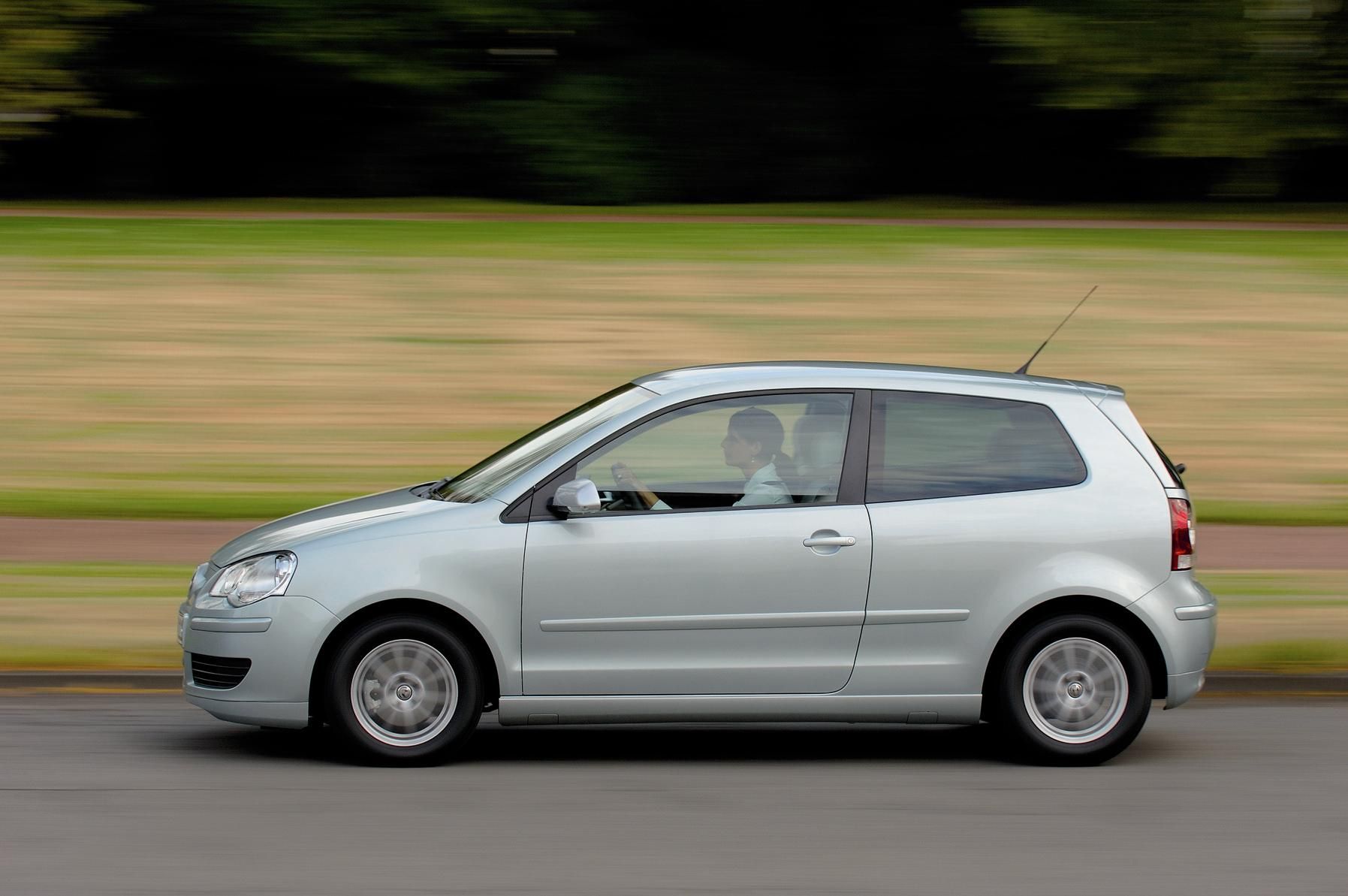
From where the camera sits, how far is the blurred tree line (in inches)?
910

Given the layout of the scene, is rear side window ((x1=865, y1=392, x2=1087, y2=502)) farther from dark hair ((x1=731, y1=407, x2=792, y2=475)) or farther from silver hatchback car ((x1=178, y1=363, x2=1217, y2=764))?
dark hair ((x1=731, y1=407, x2=792, y2=475))

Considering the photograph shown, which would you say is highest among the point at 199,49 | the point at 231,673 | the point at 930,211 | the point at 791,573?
the point at 199,49

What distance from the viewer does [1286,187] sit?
26.7m

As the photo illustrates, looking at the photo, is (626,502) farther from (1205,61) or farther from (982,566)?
(1205,61)

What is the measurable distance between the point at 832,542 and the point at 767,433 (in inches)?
20.1

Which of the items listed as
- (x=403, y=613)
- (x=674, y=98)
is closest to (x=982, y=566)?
(x=403, y=613)

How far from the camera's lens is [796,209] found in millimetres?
26094

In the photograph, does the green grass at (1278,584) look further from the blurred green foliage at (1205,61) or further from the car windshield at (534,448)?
the blurred green foliage at (1205,61)

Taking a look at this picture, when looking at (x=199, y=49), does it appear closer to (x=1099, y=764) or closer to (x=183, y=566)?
(x=183, y=566)

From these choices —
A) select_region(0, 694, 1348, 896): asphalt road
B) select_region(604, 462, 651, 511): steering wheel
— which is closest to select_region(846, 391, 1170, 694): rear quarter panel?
select_region(0, 694, 1348, 896): asphalt road

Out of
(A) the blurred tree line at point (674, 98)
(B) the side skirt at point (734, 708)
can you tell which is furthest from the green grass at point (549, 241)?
(B) the side skirt at point (734, 708)

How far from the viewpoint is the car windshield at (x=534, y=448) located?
6.86 meters

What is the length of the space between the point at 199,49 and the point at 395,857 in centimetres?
2274

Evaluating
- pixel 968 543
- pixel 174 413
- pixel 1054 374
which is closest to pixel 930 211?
pixel 1054 374
